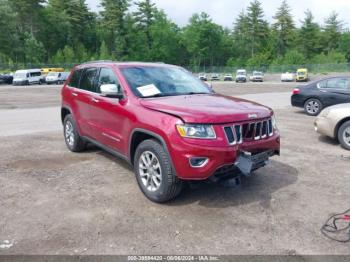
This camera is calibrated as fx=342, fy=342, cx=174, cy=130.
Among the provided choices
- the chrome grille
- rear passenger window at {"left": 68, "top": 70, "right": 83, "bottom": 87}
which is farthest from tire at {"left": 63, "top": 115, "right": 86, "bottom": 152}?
the chrome grille

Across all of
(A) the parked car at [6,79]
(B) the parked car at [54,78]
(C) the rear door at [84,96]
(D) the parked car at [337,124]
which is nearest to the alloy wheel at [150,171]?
(C) the rear door at [84,96]

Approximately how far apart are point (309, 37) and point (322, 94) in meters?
81.1

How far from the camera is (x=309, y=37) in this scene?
8444 cm

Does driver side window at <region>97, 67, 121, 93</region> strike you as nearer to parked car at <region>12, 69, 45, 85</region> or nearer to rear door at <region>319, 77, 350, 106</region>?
rear door at <region>319, 77, 350, 106</region>

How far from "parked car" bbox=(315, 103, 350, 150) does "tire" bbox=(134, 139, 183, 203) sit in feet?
15.3

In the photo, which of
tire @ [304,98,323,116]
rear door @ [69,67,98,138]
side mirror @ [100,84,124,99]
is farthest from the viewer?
→ tire @ [304,98,323,116]

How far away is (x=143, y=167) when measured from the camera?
177 inches

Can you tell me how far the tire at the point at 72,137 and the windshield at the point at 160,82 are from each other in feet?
6.60

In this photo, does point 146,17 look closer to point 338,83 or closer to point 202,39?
point 202,39

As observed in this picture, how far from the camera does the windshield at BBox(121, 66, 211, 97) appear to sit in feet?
15.8

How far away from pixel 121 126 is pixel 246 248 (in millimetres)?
2417

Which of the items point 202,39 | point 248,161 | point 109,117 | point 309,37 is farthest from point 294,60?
point 248,161

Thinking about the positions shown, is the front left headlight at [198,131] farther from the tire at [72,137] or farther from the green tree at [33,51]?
the green tree at [33,51]

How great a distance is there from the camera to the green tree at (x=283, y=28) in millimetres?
91250
